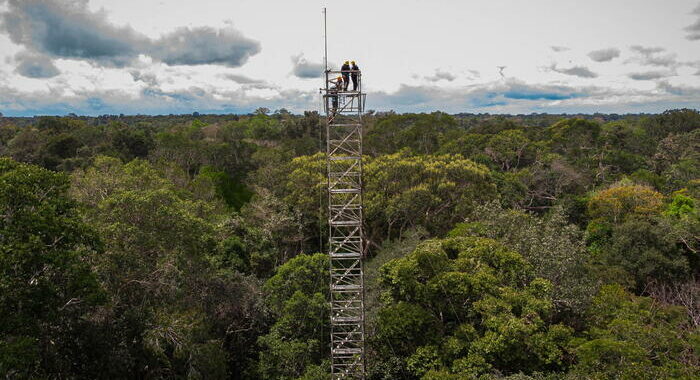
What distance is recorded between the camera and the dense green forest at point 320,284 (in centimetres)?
1002

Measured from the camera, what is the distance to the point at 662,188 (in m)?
29.5

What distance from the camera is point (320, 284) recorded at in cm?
1567

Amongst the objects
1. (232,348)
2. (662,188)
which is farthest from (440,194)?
(662,188)

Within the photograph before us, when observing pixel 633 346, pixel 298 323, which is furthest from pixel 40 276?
pixel 633 346

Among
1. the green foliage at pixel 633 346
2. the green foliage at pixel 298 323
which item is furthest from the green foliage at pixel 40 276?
the green foliage at pixel 633 346

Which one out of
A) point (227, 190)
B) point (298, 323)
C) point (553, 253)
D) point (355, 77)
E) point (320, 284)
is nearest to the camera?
point (355, 77)

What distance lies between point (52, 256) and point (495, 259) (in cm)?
1240

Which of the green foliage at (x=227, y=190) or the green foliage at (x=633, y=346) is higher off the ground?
the green foliage at (x=227, y=190)

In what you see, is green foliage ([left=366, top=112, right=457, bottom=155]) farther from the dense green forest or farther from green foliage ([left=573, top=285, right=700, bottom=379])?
green foliage ([left=573, top=285, right=700, bottom=379])

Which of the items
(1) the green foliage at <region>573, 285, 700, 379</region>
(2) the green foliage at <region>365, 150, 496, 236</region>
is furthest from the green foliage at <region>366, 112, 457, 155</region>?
(1) the green foliage at <region>573, 285, 700, 379</region>

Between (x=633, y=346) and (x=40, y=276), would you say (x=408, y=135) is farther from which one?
(x=40, y=276)

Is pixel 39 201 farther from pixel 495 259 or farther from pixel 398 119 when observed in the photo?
pixel 398 119

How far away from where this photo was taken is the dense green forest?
32.9 feet

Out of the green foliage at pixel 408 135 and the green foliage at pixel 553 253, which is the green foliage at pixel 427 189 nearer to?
the green foliage at pixel 553 253
